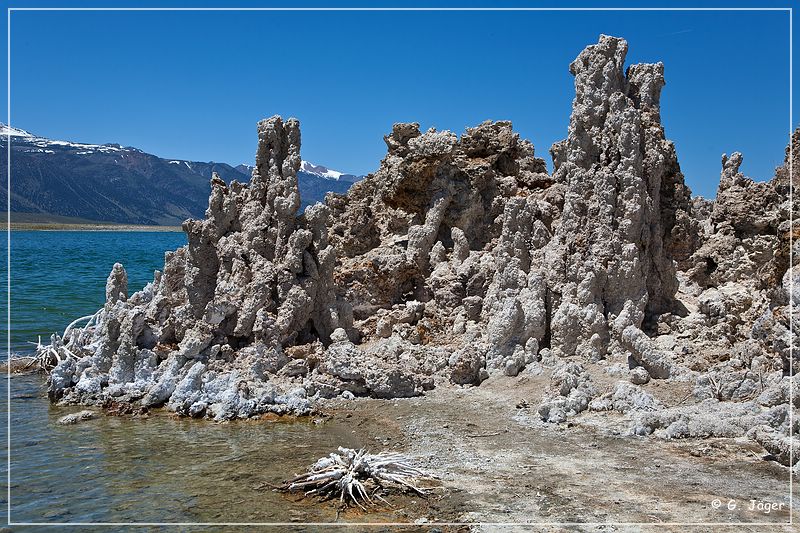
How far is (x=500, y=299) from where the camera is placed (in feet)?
46.9

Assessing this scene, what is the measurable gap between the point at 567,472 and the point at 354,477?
2512 mm

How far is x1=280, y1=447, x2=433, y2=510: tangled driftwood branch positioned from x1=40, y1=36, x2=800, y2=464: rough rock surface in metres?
3.18

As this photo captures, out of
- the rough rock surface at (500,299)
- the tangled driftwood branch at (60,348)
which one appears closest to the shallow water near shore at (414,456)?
the rough rock surface at (500,299)

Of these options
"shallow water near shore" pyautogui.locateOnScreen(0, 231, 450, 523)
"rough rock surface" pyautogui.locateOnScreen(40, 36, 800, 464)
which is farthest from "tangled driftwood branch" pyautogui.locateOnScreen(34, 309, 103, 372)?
"shallow water near shore" pyautogui.locateOnScreen(0, 231, 450, 523)

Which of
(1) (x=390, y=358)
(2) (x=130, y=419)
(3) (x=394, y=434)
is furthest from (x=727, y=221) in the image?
(2) (x=130, y=419)

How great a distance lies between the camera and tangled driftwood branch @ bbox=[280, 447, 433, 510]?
8.30 metres

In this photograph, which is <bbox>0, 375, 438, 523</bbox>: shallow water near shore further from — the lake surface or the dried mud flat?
the dried mud flat

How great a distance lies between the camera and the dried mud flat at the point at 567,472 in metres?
7.50

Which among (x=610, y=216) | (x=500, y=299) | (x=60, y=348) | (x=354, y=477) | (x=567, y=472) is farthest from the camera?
(x=60, y=348)

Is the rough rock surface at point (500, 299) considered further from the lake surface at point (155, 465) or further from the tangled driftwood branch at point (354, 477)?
the tangled driftwood branch at point (354, 477)

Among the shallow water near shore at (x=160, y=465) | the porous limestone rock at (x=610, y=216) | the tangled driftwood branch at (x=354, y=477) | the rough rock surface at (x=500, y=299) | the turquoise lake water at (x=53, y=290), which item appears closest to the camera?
the shallow water near shore at (x=160, y=465)

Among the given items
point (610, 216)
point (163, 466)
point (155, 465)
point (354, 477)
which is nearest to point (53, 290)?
point (155, 465)

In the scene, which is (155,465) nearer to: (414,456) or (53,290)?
(414,456)

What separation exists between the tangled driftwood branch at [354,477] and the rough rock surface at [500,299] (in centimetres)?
318
